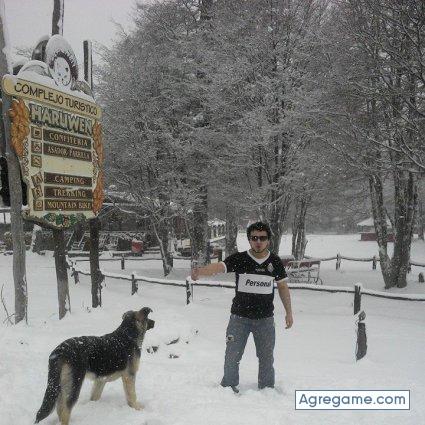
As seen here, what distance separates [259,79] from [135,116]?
5.54m

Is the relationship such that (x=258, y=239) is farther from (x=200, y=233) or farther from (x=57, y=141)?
(x=200, y=233)

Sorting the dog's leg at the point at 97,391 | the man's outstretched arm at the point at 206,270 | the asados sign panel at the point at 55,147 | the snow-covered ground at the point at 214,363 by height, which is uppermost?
the asados sign panel at the point at 55,147

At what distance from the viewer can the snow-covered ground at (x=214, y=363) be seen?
3885mm

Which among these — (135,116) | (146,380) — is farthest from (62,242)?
(135,116)

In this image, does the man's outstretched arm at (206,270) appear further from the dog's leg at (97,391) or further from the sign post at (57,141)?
the sign post at (57,141)

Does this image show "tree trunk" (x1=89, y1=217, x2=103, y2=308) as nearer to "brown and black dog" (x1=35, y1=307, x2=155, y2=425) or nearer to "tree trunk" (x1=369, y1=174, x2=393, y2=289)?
"brown and black dog" (x1=35, y1=307, x2=155, y2=425)

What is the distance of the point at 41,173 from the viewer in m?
7.18

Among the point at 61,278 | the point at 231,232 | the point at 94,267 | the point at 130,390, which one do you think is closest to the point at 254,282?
the point at 130,390

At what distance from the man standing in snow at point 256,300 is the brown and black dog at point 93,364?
923 millimetres

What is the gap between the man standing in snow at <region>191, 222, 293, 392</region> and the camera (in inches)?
170

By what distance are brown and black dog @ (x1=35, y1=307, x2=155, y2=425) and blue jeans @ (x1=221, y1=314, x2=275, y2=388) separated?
0.89m

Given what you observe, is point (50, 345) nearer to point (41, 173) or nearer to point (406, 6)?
point (41, 173)

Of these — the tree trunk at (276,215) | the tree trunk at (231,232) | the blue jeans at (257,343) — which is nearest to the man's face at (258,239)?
the blue jeans at (257,343)

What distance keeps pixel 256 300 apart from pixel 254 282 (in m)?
0.19
